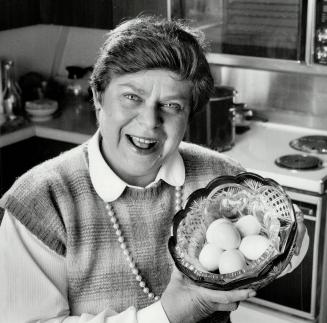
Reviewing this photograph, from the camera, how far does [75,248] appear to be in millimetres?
1473

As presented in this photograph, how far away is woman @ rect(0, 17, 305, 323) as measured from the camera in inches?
54.4

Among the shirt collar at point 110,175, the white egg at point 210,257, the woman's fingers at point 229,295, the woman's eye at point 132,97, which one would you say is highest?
the woman's eye at point 132,97

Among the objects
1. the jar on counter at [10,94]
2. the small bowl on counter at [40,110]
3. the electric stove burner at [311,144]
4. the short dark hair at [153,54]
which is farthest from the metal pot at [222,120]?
the short dark hair at [153,54]

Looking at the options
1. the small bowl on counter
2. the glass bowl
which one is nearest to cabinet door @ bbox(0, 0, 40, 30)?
the small bowl on counter

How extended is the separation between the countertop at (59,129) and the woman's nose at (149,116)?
6.31 ft

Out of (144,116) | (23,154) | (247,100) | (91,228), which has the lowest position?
(23,154)

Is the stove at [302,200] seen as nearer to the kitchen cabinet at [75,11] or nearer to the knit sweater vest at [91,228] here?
the kitchen cabinet at [75,11]

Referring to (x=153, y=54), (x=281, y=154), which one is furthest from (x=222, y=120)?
(x=153, y=54)

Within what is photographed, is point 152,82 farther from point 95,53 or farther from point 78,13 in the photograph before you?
point 95,53

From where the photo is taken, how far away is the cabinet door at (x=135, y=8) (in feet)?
10.5

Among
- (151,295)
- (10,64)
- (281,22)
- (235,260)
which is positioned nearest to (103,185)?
(151,295)

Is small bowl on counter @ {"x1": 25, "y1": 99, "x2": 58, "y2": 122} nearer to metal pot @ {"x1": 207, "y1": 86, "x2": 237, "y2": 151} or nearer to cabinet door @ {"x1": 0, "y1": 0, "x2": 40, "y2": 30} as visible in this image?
cabinet door @ {"x1": 0, "y1": 0, "x2": 40, "y2": 30}

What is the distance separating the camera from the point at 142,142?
1473 millimetres

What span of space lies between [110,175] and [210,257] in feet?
1.28
